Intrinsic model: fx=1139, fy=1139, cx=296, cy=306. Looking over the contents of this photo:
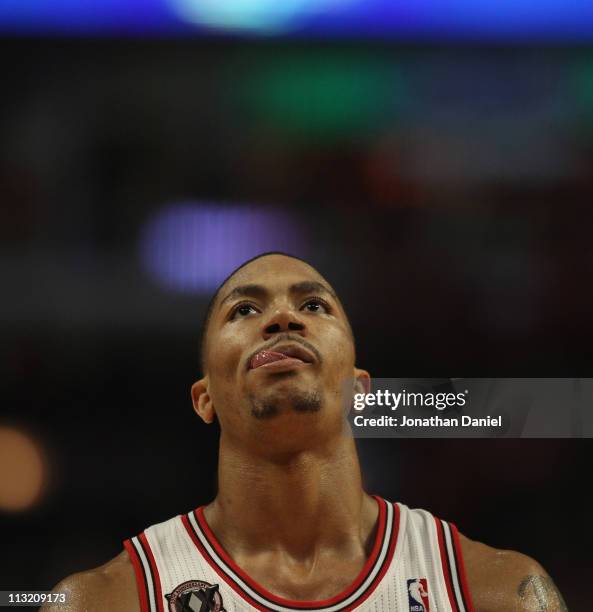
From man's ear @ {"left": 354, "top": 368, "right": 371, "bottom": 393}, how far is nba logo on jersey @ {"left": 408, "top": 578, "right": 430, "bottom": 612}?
0.45 metres

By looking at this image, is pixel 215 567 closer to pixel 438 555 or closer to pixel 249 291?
pixel 438 555

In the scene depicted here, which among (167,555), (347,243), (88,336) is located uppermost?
(347,243)

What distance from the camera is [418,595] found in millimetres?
2613

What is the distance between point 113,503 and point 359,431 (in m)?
0.62

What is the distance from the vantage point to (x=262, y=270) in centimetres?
278

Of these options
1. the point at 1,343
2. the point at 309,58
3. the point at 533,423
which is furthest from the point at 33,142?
the point at 533,423

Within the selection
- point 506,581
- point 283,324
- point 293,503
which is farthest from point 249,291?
point 506,581

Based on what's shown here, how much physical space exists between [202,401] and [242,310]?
247 millimetres

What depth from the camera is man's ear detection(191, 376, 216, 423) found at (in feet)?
9.10

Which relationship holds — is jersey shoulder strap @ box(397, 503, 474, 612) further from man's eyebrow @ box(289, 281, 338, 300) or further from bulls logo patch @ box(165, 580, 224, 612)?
man's eyebrow @ box(289, 281, 338, 300)

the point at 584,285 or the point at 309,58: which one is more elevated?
the point at 309,58

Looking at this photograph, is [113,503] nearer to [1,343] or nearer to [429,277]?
[1,343]

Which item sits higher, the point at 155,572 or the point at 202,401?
the point at 202,401

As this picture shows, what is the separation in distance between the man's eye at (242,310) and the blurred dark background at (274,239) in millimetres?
97
